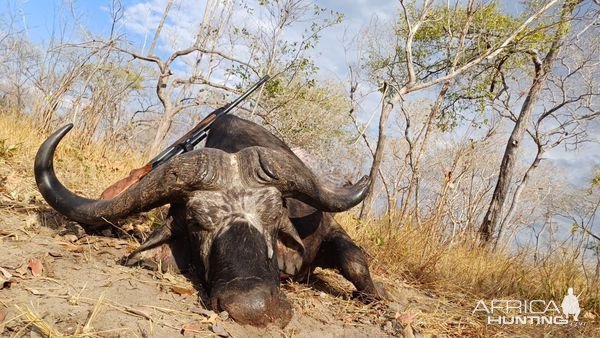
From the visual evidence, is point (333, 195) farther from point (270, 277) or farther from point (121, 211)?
point (121, 211)

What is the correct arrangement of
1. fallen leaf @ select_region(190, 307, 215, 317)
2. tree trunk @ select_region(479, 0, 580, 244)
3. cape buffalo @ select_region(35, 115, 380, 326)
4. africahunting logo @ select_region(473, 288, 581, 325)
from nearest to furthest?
fallen leaf @ select_region(190, 307, 215, 317) < cape buffalo @ select_region(35, 115, 380, 326) < africahunting logo @ select_region(473, 288, 581, 325) < tree trunk @ select_region(479, 0, 580, 244)

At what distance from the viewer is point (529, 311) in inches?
151

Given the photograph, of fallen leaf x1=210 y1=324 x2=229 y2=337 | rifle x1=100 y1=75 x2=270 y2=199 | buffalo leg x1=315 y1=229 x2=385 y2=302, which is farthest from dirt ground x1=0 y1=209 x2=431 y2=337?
rifle x1=100 y1=75 x2=270 y2=199

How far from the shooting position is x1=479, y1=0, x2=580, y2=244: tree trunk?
38.9 feet

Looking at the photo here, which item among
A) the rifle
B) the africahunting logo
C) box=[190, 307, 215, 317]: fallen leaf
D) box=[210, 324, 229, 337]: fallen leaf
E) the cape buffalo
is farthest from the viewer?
the rifle

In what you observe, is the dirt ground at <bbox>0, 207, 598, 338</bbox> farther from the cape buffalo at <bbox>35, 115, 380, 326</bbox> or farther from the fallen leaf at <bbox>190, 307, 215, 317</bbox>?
the cape buffalo at <bbox>35, 115, 380, 326</bbox>

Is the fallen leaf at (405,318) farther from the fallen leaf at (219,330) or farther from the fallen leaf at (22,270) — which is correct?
the fallen leaf at (22,270)

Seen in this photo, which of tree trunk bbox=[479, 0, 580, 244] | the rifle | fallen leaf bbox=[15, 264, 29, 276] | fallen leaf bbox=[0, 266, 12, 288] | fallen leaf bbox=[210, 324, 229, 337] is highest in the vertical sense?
tree trunk bbox=[479, 0, 580, 244]

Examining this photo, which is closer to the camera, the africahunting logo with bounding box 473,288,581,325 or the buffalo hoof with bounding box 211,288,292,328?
Answer: the buffalo hoof with bounding box 211,288,292,328

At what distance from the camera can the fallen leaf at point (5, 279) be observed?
81.6 inches

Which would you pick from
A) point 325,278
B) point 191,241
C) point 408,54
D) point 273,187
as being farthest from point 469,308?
point 408,54

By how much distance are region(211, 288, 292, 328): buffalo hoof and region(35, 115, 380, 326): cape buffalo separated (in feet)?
0.11

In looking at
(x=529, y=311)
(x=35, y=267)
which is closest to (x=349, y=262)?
(x=529, y=311)

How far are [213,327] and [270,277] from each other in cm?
41
